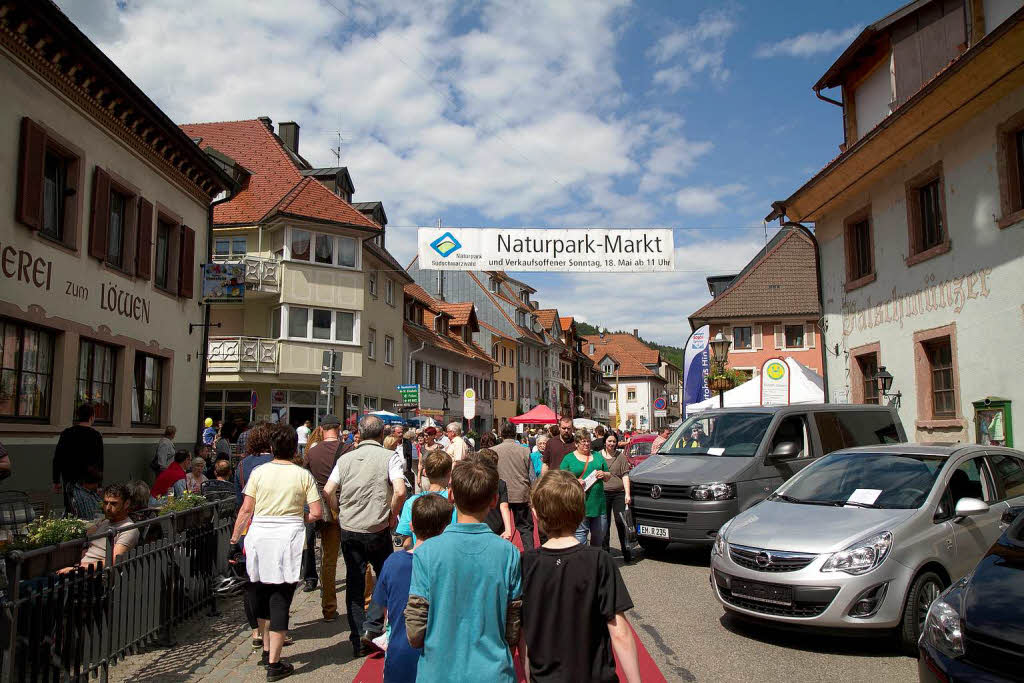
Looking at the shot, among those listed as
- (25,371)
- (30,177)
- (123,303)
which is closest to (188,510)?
(25,371)

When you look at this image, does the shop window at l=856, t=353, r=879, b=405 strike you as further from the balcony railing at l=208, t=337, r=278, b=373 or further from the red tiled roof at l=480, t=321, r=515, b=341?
the red tiled roof at l=480, t=321, r=515, b=341

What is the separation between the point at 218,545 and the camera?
845 centimetres

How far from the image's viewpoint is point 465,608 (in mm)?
3129

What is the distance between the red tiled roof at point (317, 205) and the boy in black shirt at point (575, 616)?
1147 inches

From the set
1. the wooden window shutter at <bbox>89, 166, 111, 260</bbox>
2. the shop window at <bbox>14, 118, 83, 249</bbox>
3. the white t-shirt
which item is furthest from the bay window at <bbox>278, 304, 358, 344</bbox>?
the white t-shirt

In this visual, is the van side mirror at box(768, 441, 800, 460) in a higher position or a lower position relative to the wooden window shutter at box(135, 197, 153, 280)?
lower

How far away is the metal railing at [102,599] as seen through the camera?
14.6 feet

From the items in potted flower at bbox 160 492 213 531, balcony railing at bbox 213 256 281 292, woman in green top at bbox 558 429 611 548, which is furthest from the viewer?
balcony railing at bbox 213 256 281 292

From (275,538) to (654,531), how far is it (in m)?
6.06

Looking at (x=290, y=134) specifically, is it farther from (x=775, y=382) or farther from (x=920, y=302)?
(x=920, y=302)

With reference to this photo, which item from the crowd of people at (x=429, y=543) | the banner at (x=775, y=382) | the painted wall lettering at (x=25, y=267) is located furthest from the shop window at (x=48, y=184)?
the banner at (x=775, y=382)

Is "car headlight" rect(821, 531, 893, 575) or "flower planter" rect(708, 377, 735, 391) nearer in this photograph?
"car headlight" rect(821, 531, 893, 575)

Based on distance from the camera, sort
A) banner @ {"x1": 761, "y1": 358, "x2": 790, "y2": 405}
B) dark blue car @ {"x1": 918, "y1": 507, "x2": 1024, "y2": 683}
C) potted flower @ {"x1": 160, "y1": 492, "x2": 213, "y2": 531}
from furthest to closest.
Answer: banner @ {"x1": 761, "y1": 358, "x2": 790, "y2": 405}
potted flower @ {"x1": 160, "y1": 492, "x2": 213, "y2": 531}
dark blue car @ {"x1": 918, "y1": 507, "x2": 1024, "y2": 683}

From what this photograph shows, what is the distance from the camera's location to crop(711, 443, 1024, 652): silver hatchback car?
6086 millimetres
